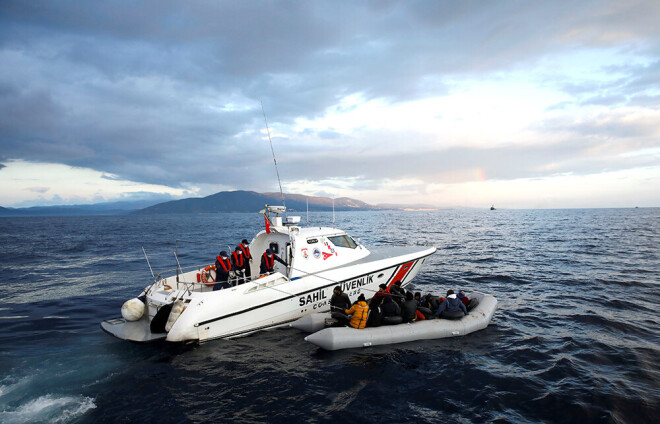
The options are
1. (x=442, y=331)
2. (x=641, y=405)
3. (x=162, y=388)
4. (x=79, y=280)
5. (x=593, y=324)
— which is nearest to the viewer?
(x=641, y=405)

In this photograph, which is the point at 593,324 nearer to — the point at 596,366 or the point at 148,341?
the point at 596,366

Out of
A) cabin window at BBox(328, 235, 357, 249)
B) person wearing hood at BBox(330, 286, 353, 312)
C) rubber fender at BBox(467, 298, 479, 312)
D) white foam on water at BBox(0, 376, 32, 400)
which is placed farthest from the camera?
cabin window at BBox(328, 235, 357, 249)

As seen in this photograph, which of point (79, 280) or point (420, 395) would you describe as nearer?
point (420, 395)

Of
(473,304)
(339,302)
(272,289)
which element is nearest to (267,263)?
(272,289)

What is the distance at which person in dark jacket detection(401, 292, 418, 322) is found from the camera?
9008 millimetres

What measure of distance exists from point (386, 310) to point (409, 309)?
642 millimetres

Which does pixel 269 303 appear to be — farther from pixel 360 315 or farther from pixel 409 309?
pixel 409 309

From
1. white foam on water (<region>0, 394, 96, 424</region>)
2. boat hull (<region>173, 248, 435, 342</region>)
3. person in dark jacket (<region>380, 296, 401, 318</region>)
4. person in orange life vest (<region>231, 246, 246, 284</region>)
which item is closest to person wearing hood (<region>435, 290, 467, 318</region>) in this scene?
person in dark jacket (<region>380, 296, 401, 318</region>)

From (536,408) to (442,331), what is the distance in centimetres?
293

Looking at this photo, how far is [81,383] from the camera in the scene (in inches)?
257

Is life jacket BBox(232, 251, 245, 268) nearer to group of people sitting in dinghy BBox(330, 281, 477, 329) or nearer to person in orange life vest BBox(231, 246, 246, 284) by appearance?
person in orange life vest BBox(231, 246, 246, 284)

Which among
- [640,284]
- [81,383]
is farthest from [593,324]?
[81,383]

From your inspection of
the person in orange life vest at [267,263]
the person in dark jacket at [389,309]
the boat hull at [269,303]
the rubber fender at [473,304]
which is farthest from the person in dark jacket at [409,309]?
the person in orange life vest at [267,263]

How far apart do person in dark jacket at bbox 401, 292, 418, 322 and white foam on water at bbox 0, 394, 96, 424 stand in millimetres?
7192
